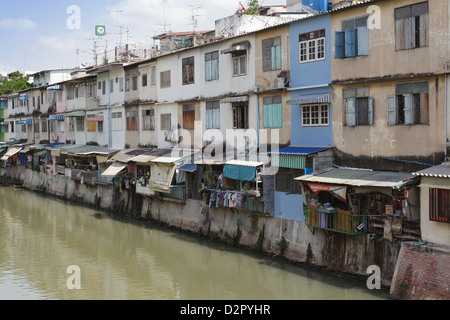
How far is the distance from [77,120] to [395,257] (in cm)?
2747

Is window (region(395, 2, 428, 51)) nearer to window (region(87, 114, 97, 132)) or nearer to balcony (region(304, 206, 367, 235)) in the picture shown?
balcony (region(304, 206, 367, 235))

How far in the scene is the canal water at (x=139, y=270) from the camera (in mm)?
15625

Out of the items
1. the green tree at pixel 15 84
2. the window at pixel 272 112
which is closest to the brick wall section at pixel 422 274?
the window at pixel 272 112

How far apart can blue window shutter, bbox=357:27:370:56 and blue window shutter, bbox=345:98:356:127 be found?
145 cm

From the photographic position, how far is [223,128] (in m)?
22.2

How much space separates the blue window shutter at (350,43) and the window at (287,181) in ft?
13.5

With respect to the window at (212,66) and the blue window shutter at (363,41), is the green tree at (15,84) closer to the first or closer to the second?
the window at (212,66)

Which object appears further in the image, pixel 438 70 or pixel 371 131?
pixel 371 131

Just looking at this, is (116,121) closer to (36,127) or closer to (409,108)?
(36,127)

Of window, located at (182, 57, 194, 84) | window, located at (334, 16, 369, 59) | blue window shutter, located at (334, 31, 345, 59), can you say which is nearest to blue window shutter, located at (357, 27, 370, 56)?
window, located at (334, 16, 369, 59)

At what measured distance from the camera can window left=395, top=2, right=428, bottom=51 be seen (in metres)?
14.3

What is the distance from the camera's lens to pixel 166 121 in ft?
86.5
